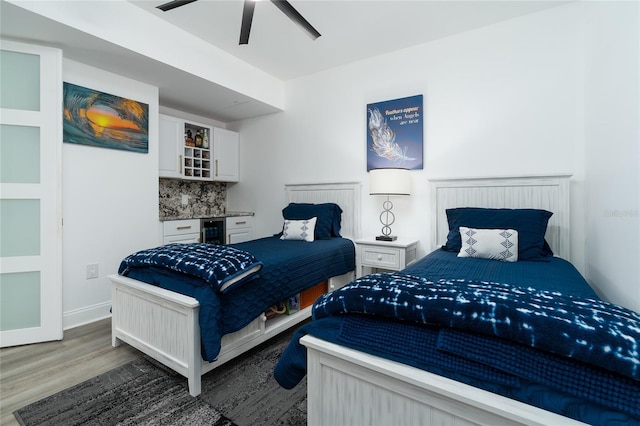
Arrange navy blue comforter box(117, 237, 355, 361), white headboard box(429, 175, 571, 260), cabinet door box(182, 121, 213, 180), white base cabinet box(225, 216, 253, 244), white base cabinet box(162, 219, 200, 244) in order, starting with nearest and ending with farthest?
navy blue comforter box(117, 237, 355, 361) < white headboard box(429, 175, 571, 260) < white base cabinet box(162, 219, 200, 244) < cabinet door box(182, 121, 213, 180) < white base cabinet box(225, 216, 253, 244)

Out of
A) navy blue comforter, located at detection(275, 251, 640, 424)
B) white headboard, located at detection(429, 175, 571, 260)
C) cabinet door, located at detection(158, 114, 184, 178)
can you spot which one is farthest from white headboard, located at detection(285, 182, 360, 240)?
navy blue comforter, located at detection(275, 251, 640, 424)

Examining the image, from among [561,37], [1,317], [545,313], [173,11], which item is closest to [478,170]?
[561,37]

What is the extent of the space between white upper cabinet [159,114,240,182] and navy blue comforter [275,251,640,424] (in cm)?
315

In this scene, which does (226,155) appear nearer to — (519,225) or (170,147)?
(170,147)

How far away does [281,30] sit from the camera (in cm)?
283

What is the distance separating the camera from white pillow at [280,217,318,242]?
313 cm

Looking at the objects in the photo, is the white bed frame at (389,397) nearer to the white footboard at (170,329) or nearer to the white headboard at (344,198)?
the white footboard at (170,329)

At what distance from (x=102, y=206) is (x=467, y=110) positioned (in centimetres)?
353

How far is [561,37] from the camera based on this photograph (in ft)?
8.02

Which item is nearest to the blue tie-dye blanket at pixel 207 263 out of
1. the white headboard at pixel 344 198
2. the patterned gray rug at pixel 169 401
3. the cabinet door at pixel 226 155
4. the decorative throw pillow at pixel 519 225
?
the patterned gray rug at pixel 169 401

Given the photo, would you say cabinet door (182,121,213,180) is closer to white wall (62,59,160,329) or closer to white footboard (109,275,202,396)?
white wall (62,59,160,329)

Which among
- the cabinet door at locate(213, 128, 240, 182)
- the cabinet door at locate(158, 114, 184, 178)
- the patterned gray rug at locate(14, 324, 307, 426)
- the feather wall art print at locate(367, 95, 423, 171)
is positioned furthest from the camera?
the cabinet door at locate(213, 128, 240, 182)

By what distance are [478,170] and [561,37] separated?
118 centimetres

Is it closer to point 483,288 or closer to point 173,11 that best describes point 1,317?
point 173,11
